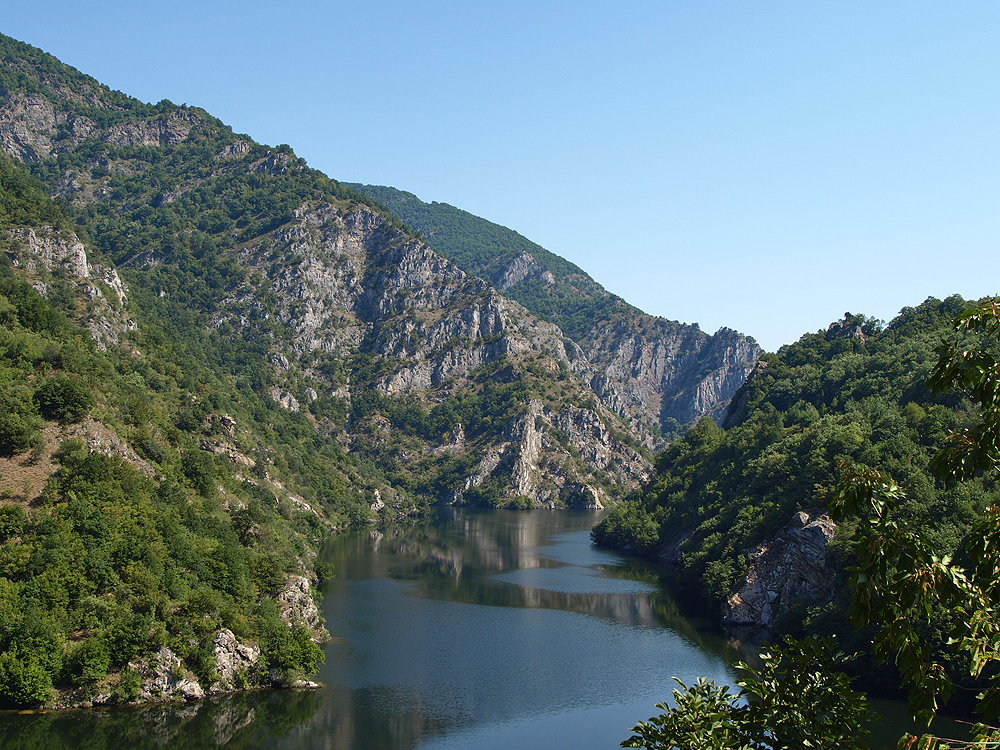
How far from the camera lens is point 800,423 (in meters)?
114

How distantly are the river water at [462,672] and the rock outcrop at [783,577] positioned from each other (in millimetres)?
4739

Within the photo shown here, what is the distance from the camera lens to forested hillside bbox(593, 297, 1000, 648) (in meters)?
71.6

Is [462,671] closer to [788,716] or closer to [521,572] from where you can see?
[521,572]

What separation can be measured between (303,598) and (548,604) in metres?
30.8

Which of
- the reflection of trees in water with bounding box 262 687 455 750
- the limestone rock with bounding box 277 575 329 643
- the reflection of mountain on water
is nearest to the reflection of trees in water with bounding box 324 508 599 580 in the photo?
the reflection of mountain on water

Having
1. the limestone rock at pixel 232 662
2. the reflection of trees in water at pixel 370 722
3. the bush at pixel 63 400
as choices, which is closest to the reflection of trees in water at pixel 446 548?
the limestone rock at pixel 232 662

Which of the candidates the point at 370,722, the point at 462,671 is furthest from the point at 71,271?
the point at 370,722

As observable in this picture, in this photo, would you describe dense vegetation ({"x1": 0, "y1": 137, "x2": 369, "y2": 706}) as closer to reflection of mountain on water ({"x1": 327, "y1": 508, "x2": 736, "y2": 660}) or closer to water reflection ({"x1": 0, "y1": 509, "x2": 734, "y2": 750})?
water reflection ({"x1": 0, "y1": 509, "x2": 734, "y2": 750})

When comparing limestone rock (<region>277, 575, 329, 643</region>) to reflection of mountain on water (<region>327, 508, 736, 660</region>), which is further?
reflection of mountain on water (<region>327, 508, 736, 660</region>)

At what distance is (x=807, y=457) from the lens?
88.8 m

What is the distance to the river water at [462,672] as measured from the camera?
4962 cm

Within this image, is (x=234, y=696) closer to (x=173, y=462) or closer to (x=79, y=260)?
(x=173, y=462)

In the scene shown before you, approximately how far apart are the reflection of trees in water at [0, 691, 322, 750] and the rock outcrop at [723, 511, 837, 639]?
4414 centimetres

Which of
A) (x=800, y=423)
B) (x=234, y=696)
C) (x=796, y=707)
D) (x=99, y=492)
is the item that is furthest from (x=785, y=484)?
(x=796, y=707)
